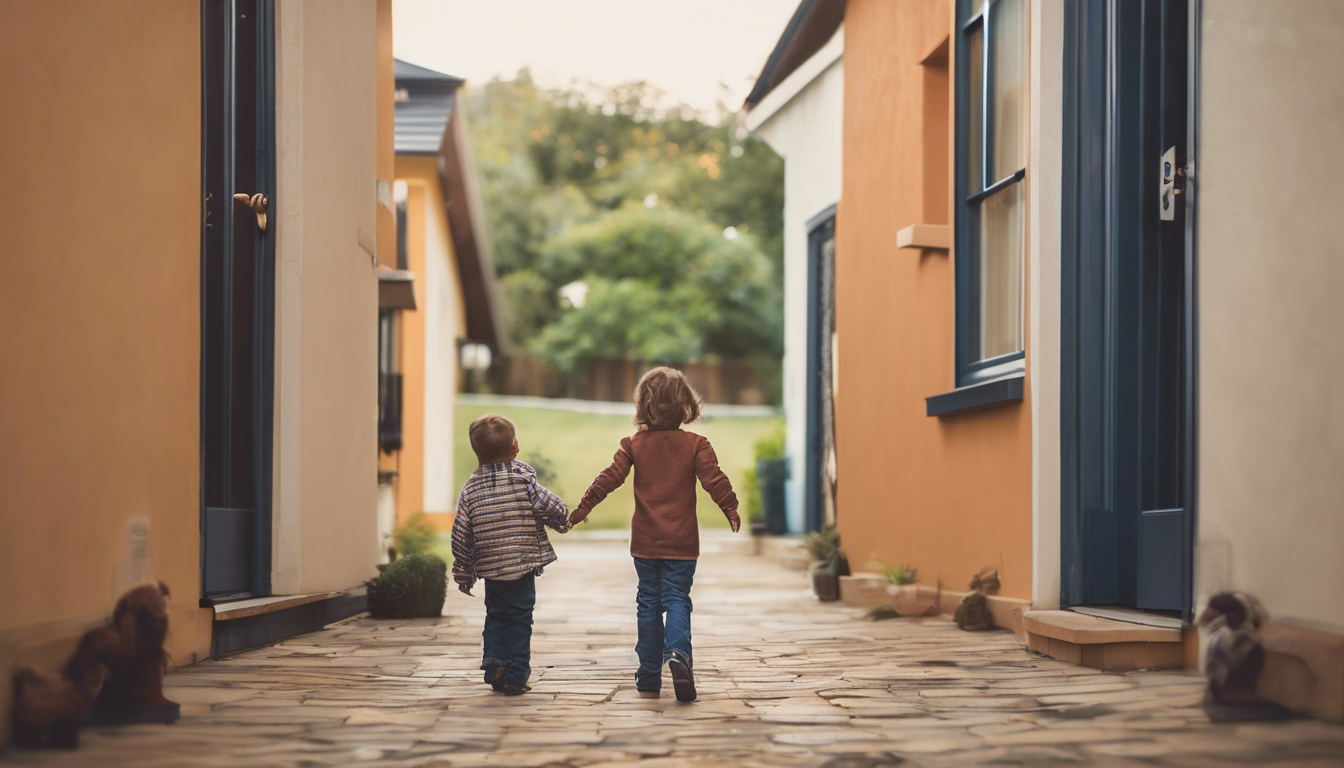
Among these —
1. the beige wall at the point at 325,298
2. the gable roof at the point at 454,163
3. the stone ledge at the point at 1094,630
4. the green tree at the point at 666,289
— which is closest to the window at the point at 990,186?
the stone ledge at the point at 1094,630

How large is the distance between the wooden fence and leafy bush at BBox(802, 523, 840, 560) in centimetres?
1829

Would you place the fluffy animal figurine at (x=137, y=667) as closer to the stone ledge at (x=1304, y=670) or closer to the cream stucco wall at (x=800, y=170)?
the stone ledge at (x=1304, y=670)

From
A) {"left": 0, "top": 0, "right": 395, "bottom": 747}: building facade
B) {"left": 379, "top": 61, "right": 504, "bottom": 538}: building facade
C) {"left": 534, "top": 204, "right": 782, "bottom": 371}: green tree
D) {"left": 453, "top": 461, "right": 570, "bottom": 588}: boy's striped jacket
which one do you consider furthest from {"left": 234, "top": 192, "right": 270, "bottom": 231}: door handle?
{"left": 534, "top": 204, "right": 782, "bottom": 371}: green tree

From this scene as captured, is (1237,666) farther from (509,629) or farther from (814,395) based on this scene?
(814,395)

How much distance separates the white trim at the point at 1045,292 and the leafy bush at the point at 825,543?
11.0ft

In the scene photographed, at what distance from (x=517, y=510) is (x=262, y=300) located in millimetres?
1998

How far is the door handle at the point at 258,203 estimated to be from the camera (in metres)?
5.46

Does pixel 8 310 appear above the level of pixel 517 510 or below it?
above

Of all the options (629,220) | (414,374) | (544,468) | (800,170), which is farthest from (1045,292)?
(629,220)

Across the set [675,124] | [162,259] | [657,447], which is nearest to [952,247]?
[657,447]

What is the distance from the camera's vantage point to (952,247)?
6.44 m

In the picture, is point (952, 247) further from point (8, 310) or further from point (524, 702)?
point (8, 310)

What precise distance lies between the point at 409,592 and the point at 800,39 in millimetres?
6330

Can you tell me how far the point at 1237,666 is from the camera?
3.27 metres
